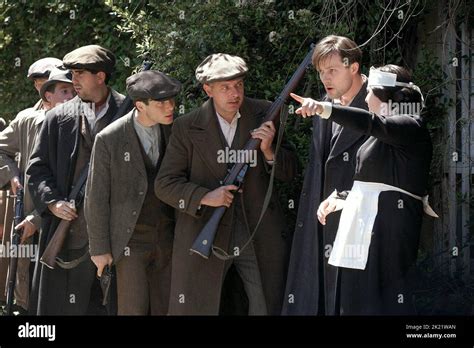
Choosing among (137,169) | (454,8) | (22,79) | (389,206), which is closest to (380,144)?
(389,206)

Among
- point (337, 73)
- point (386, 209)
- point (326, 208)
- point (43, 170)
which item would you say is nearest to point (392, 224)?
point (386, 209)

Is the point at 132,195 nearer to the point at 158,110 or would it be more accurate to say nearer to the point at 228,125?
the point at 158,110

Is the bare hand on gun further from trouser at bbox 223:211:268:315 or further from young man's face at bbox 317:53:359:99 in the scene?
young man's face at bbox 317:53:359:99

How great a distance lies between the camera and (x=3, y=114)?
10758 millimetres

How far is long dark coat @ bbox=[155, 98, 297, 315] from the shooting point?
6859mm

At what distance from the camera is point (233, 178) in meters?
6.75

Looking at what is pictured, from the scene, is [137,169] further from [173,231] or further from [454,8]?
Answer: [454,8]

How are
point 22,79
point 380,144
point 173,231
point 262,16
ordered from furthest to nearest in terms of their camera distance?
point 22,79
point 262,16
point 173,231
point 380,144

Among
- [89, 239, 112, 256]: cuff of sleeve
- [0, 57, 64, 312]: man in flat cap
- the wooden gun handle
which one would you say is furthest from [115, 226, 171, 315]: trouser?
[0, 57, 64, 312]: man in flat cap

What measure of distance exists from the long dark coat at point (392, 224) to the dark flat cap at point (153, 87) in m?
1.28

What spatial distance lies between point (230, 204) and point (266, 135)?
45 centimetres

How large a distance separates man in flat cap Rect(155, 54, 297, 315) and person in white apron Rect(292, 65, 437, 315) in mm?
685

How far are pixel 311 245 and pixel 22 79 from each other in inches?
186

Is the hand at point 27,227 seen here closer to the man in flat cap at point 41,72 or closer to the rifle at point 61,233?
the rifle at point 61,233
